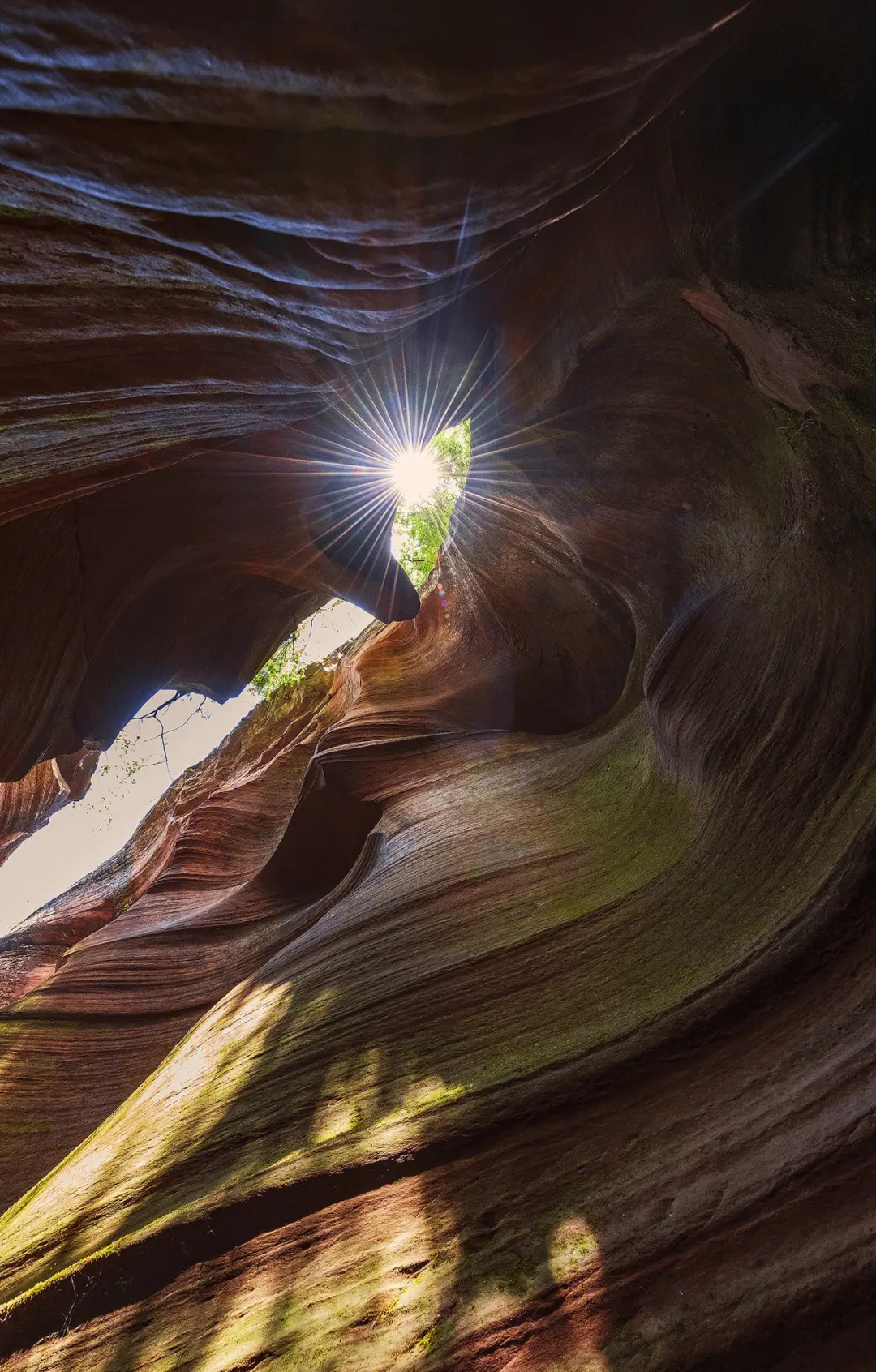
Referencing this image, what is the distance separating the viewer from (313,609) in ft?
40.9

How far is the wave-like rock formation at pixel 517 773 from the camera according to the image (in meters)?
2.43

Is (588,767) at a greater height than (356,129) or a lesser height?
lesser

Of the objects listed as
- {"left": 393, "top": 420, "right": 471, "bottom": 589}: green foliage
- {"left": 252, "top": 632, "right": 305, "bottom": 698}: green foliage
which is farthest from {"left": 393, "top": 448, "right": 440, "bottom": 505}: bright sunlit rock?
{"left": 252, "top": 632, "right": 305, "bottom": 698}: green foliage

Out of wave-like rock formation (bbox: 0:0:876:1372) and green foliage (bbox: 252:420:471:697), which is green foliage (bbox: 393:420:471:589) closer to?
green foliage (bbox: 252:420:471:697)

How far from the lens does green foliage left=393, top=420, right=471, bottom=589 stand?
12008mm

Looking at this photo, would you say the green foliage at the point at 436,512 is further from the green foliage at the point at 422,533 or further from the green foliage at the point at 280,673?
the green foliage at the point at 280,673

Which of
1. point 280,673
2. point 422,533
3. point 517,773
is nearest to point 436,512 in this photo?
point 422,533

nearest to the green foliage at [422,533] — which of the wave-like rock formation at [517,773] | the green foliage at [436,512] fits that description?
the green foliage at [436,512]

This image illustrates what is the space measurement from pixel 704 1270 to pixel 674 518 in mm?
6060

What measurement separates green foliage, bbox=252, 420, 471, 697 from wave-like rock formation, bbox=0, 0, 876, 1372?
480 centimetres

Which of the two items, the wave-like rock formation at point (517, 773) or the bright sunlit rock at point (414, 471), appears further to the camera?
the bright sunlit rock at point (414, 471)

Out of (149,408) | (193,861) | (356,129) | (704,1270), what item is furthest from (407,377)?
(193,861)

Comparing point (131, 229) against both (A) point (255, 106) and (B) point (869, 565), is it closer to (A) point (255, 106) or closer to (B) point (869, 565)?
(A) point (255, 106)

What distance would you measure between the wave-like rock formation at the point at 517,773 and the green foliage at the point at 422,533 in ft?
15.7
